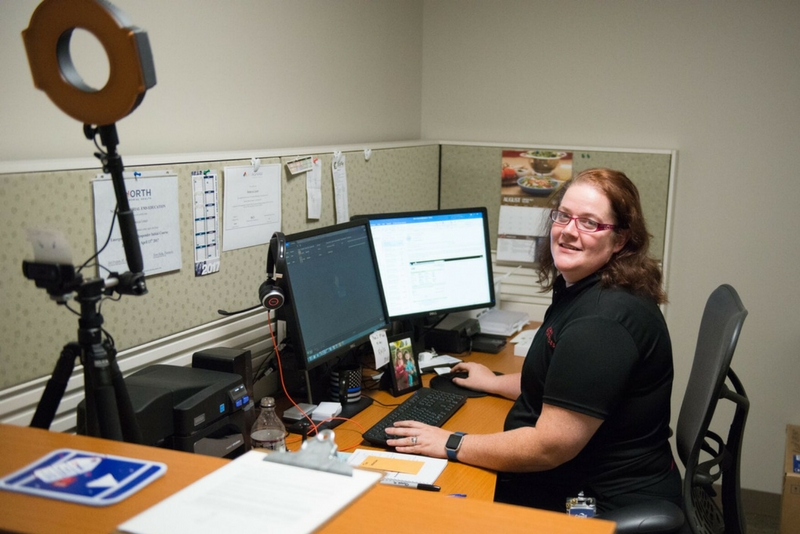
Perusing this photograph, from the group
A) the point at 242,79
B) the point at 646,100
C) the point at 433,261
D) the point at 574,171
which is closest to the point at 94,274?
the point at 242,79

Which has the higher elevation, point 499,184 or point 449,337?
point 499,184

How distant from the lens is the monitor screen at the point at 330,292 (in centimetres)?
181

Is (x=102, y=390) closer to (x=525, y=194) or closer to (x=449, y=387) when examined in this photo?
(x=449, y=387)

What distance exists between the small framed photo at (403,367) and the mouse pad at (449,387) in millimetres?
62

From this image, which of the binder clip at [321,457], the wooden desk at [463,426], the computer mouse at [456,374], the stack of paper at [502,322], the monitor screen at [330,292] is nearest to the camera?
the binder clip at [321,457]

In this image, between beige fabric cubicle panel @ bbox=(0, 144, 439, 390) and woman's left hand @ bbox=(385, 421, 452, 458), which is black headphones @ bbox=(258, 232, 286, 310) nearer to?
beige fabric cubicle panel @ bbox=(0, 144, 439, 390)

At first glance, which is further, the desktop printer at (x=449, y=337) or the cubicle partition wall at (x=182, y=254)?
the desktop printer at (x=449, y=337)

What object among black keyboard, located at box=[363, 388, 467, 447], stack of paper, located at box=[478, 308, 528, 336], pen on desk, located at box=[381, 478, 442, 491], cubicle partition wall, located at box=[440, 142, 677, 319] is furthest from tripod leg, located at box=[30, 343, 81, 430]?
cubicle partition wall, located at box=[440, 142, 677, 319]

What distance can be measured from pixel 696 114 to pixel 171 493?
8.77 feet

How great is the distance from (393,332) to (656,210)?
1.21 meters

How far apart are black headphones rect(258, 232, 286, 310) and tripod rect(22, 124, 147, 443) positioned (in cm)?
59

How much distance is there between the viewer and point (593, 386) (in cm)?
157

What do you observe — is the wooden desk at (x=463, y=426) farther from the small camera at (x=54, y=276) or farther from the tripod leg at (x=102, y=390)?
the small camera at (x=54, y=276)

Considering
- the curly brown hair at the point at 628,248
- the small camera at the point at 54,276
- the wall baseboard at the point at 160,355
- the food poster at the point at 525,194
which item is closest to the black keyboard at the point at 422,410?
the wall baseboard at the point at 160,355
